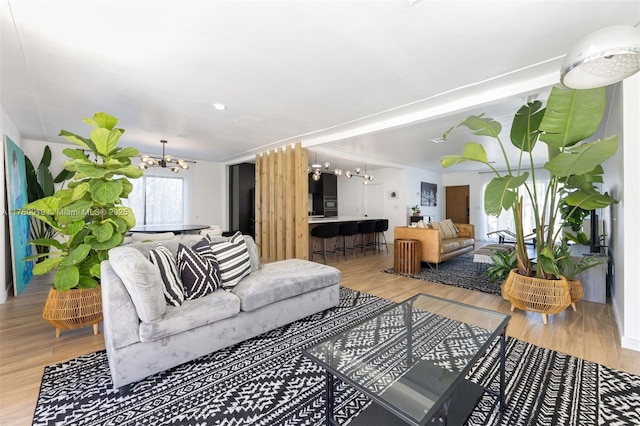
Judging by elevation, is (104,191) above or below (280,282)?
above

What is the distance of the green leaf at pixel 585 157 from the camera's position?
6.59 feet

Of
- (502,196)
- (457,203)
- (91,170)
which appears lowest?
(502,196)

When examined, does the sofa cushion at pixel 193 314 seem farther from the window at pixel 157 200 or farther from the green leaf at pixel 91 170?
the window at pixel 157 200

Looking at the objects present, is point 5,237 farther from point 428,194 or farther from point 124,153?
point 428,194

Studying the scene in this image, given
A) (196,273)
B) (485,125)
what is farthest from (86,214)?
(485,125)

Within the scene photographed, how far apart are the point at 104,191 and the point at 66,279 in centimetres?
81

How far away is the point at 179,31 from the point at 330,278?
2.64m

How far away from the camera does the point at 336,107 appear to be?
3.69m

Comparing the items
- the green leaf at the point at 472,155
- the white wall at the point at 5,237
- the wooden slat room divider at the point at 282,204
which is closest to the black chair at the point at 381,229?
the wooden slat room divider at the point at 282,204

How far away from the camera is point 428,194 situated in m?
9.43

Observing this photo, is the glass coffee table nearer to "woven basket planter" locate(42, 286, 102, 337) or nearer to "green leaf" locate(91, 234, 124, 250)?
"green leaf" locate(91, 234, 124, 250)

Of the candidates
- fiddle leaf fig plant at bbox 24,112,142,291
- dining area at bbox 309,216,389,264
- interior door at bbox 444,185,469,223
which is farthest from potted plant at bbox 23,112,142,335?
interior door at bbox 444,185,469,223

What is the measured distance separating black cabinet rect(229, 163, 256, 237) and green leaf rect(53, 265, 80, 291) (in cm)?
533

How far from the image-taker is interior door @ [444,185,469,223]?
382 inches
